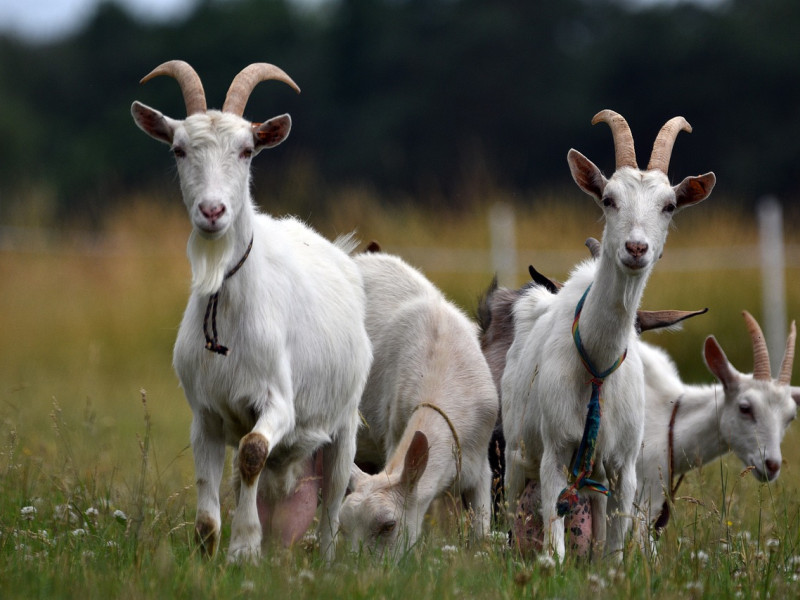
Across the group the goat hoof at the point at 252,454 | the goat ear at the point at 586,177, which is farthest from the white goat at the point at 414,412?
the goat ear at the point at 586,177

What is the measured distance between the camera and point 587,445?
5.36 meters

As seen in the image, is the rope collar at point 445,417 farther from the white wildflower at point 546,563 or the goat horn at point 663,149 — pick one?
the goat horn at point 663,149

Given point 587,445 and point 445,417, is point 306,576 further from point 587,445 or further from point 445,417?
point 445,417

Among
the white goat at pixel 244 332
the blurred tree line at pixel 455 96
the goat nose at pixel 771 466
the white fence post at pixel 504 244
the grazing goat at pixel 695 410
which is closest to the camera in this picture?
the white goat at pixel 244 332

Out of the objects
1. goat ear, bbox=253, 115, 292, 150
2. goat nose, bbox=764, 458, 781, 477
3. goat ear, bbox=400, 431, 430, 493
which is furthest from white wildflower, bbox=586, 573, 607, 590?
goat nose, bbox=764, 458, 781, 477

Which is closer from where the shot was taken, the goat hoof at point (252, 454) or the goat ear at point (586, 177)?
the goat hoof at point (252, 454)

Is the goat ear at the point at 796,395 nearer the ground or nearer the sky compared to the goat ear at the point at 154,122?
nearer the ground

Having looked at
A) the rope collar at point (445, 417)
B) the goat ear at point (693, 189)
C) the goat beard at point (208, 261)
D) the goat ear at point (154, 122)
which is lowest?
the rope collar at point (445, 417)

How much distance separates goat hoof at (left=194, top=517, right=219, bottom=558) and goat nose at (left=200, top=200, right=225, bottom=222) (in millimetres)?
1248

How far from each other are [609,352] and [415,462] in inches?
43.1

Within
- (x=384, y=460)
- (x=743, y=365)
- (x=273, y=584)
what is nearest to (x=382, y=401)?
(x=384, y=460)

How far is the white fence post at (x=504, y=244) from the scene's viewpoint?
583 inches

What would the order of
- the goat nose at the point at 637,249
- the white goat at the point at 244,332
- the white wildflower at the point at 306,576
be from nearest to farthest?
the white wildflower at the point at 306,576 → the white goat at the point at 244,332 → the goat nose at the point at 637,249

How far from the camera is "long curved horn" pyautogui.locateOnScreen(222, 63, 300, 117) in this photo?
17.0 feet
